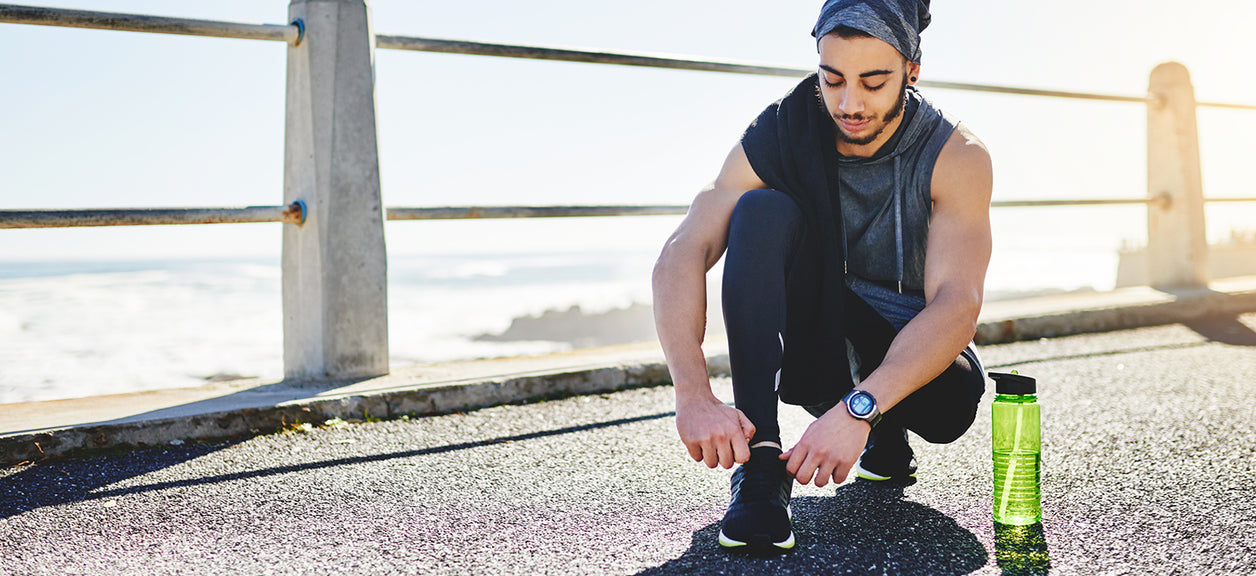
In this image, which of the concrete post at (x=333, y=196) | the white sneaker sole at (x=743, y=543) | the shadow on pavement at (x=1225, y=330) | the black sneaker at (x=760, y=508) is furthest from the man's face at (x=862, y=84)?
the shadow on pavement at (x=1225, y=330)

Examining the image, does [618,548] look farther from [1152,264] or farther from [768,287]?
[1152,264]

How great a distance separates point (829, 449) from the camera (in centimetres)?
127

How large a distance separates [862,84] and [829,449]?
0.60 metres

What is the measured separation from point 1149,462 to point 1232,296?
2.83m

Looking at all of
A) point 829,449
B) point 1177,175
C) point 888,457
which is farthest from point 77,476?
point 1177,175

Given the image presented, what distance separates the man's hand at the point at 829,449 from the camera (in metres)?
1.27

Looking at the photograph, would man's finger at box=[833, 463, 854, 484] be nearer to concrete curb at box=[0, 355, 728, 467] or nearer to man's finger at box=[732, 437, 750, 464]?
man's finger at box=[732, 437, 750, 464]

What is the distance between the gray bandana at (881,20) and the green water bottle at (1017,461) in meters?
0.56

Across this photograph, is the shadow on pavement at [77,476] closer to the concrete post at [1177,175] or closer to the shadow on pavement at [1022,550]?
the shadow on pavement at [1022,550]

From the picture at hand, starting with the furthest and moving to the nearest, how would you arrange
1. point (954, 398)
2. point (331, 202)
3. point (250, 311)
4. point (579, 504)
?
point (250, 311) → point (331, 202) → point (579, 504) → point (954, 398)

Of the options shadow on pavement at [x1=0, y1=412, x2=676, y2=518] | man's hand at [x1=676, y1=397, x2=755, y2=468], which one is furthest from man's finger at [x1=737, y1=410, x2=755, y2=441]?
shadow on pavement at [x1=0, y1=412, x2=676, y2=518]

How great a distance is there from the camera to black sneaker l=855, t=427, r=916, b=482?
1703mm

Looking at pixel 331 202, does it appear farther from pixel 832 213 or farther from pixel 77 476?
pixel 832 213

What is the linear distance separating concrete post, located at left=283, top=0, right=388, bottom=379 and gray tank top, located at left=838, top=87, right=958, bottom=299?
1340mm
